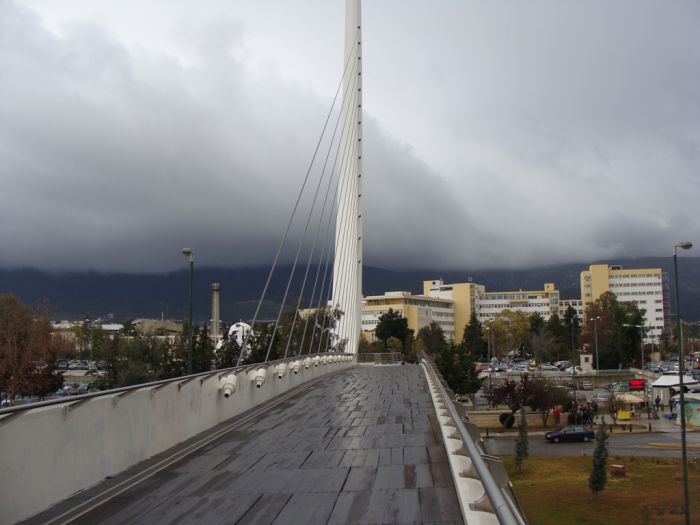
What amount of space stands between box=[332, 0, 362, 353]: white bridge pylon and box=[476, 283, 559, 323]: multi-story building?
341 feet

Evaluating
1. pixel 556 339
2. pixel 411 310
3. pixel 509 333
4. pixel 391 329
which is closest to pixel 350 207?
pixel 391 329

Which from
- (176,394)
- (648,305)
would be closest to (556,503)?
(176,394)

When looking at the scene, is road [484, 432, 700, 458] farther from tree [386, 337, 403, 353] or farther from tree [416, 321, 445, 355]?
tree [416, 321, 445, 355]

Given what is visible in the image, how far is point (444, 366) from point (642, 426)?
1434cm

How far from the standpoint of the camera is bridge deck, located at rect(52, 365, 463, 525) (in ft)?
17.3

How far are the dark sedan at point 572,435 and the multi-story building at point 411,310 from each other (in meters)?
71.5

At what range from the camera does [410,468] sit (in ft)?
22.1

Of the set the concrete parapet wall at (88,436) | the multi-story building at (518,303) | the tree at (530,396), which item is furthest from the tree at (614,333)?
the concrete parapet wall at (88,436)

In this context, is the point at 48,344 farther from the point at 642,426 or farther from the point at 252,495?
the point at 252,495

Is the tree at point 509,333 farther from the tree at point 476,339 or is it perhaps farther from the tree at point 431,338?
the tree at point 431,338

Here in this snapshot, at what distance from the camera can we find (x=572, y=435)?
134 feet

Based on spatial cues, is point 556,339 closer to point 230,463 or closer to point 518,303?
point 518,303

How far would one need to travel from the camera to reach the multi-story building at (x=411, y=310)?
11719 centimetres

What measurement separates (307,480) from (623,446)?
3598cm
